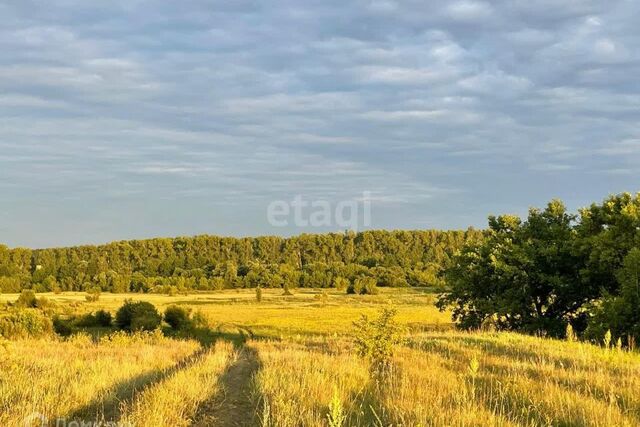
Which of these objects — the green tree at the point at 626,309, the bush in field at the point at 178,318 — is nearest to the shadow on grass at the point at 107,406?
the green tree at the point at 626,309

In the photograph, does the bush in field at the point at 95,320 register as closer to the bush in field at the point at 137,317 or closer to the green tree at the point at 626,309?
the bush in field at the point at 137,317

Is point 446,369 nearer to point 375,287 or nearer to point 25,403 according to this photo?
point 25,403

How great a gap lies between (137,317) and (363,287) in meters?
78.2

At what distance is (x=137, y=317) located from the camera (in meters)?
48.6

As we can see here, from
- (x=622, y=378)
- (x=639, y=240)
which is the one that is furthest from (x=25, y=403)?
(x=639, y=240)

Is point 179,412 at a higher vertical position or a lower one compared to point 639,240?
lower

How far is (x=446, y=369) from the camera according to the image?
12.4m

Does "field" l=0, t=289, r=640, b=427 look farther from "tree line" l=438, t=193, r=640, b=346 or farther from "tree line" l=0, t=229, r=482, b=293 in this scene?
"tree line" l=0, t=229, r=482, b=293

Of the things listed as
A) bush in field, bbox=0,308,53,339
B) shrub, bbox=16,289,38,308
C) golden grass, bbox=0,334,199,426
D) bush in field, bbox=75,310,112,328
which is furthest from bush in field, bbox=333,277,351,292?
golden grass, bbox=0,334,199,426

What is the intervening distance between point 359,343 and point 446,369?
3.65 meters

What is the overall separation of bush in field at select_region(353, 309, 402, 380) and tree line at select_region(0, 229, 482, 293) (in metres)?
92.1

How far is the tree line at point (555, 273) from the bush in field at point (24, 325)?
2901 cm

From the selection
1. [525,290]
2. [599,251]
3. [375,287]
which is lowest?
[375,287]

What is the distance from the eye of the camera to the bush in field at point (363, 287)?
121 m
